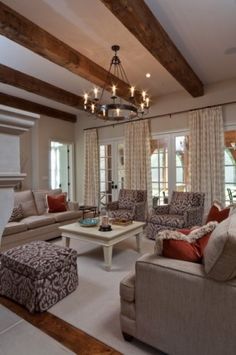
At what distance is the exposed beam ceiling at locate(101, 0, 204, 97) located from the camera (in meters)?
2.24

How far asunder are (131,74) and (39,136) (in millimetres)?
3079

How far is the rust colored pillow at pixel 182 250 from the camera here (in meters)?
1.62

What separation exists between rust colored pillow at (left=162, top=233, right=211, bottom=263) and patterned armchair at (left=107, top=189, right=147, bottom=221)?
273 centimetres

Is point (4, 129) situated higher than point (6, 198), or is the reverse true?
point (4, 129)

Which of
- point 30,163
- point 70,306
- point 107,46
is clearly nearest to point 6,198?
point 70,306

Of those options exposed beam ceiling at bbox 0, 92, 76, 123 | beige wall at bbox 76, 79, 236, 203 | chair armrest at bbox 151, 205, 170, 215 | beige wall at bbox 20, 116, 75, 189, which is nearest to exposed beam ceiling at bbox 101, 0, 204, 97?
beige wall at bbox 76, 79, 236, 203

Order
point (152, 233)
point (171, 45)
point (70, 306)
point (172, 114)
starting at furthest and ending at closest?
1. point (172, 114)
2. point (152, 233)
3. point (171, 45)
4. point (70, 306)

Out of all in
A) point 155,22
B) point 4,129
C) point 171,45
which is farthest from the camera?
point 171,45

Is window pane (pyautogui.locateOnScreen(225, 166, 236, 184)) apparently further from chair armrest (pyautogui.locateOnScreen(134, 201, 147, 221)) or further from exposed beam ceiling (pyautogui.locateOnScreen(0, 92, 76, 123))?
exposed beam ceiling (pyautogui.locateOnScreen(0, 92, 76, 123))

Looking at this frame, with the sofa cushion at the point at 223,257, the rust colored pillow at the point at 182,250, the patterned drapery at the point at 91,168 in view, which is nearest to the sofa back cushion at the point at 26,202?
the patterned drapery at the point at 91,168

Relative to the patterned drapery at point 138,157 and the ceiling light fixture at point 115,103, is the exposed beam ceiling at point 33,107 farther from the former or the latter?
the patterned drapery at point 138,157

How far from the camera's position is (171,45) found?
3.19m

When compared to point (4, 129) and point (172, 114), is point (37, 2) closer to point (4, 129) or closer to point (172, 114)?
point (4, 129)

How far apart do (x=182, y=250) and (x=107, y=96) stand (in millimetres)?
4526
